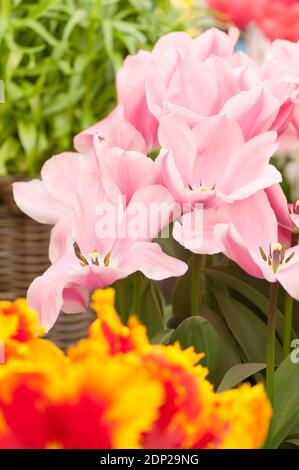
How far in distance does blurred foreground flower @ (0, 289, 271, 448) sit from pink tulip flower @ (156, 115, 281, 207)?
7 cm

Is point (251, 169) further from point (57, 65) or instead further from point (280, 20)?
point (57, 65)

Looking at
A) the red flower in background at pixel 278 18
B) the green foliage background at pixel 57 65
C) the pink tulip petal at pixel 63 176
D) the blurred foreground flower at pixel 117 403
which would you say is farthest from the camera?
the green foliage background at pixel 57 65

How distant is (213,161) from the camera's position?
0.84 ft

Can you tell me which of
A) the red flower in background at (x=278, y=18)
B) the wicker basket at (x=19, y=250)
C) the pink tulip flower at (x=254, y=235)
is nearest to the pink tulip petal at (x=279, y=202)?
the pink tulip flower at (x=254, y=235)

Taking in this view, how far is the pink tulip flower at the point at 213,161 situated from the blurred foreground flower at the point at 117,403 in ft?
0.24

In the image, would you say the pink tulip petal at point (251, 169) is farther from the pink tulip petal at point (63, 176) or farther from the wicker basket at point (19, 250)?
the wicker basket at point (19, 250)

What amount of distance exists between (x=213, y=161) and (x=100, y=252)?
43 millimetres

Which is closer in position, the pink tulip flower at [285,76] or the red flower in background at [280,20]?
the pink tulip flower at [285,76]

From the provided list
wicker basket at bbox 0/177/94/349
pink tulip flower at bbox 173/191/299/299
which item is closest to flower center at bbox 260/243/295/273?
pink tulip flower at bbox 173/191/299/299

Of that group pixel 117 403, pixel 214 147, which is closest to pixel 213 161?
pixel 214 147

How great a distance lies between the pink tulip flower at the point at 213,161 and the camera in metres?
0.24

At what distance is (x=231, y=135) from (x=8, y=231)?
87 cm

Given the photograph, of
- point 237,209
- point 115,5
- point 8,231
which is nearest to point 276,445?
point 237,209

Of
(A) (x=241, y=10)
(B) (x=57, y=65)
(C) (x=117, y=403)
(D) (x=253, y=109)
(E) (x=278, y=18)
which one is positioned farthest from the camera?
(B) (x=57, y=65)
